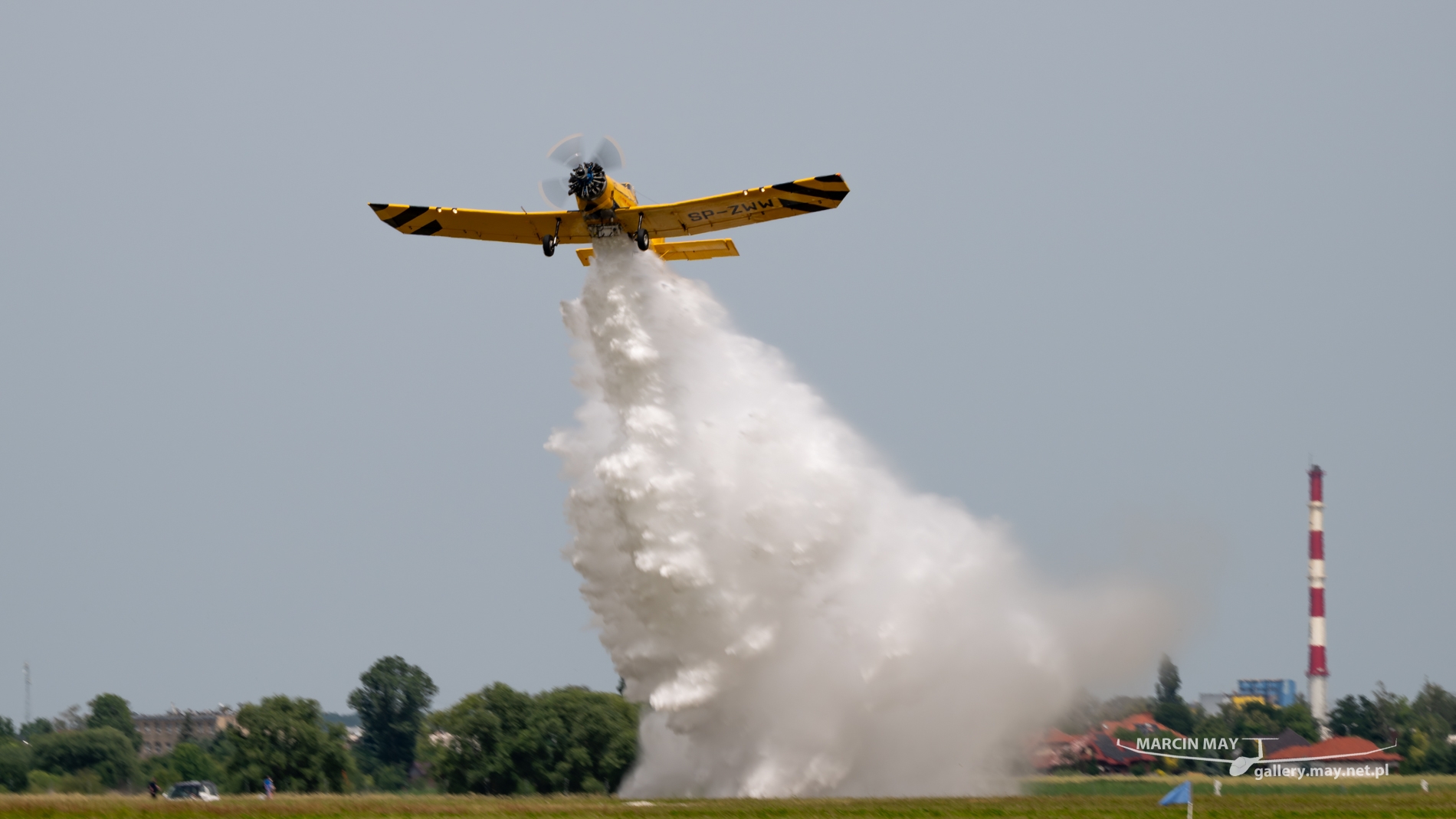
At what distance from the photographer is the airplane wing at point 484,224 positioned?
36188mm

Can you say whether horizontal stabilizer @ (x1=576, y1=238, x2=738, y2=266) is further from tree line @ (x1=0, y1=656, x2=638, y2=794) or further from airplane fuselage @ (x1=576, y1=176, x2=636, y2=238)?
tree line @ (x1=0, y1=656, x2=638, y2=794)

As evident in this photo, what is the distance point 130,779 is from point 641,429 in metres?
44.4

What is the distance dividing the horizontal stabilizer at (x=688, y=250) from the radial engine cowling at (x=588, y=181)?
3.65 metres

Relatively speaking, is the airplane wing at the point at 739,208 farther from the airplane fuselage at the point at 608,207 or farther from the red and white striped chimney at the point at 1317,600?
the red and white striped chimney at the point at 1317,600

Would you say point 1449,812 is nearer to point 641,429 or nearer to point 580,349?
Result: point 641,429

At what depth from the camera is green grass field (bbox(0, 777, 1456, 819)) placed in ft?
99.7

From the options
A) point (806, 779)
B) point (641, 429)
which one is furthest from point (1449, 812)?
point (641, 429)

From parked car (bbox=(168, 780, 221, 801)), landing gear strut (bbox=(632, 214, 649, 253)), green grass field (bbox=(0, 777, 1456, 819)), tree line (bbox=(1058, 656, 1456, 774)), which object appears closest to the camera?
green grass field (bbox=(0, 777, 1456, 819))

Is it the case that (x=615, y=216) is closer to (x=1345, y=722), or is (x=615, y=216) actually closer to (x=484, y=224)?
(x=484, y=224)

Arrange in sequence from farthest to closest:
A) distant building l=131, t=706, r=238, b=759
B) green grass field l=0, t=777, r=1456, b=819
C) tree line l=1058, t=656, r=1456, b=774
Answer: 1. distant building l=131, t=706, r=238, b=759
2. tree line l=1058, t=656, r=1456, b=774
3. green grass field l=0, t=777, r=1456, b=819

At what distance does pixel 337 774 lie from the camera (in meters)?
54.8

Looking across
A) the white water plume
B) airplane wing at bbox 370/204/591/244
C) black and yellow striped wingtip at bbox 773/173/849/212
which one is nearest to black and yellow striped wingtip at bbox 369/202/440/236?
airplane wing at bbox 370/204/591/244

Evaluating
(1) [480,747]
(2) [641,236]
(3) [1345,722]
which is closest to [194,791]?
(1) [480,747]

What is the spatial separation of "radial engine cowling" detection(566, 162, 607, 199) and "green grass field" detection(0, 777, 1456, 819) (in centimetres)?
1489
